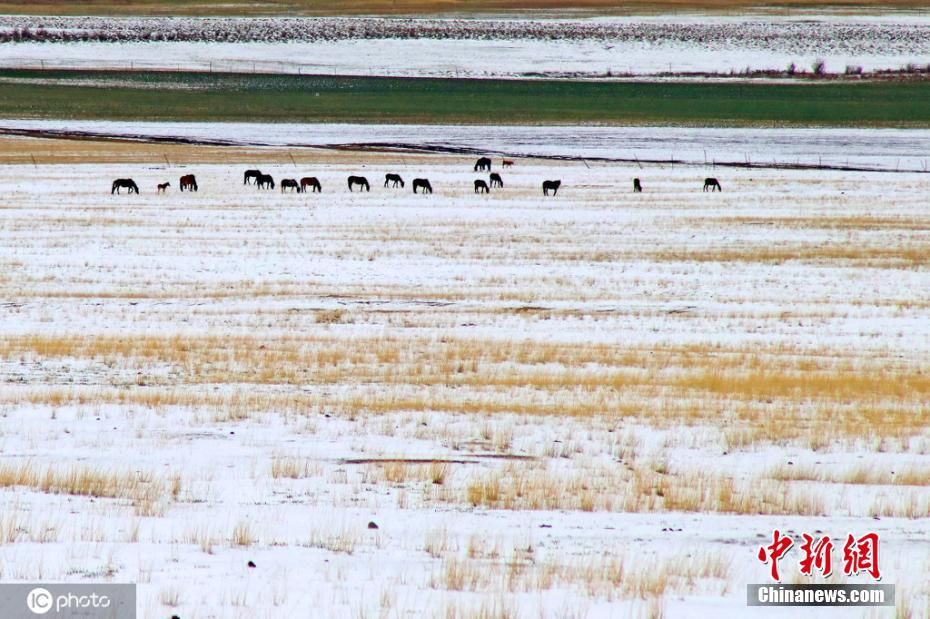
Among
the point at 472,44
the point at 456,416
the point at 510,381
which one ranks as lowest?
the point at 456,416

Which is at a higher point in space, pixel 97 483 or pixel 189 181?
pixel 189 181

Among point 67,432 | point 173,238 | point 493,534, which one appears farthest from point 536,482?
point 173,238

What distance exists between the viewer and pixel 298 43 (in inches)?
4943

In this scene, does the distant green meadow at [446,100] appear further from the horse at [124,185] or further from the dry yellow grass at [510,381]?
the dry yellow grass at [510,381]

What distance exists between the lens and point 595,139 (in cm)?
7469

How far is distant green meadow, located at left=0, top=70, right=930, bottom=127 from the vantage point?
85750 mm

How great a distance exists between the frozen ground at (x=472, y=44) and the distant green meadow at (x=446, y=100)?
25.1 ft

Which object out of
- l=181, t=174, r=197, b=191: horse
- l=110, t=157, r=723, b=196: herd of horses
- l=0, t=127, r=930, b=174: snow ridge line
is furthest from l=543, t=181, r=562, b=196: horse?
l=0, t=127, r=930, b=174: snow ridge line

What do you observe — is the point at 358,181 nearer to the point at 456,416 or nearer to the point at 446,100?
the point at 456,416

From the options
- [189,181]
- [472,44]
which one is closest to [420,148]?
[189,181]

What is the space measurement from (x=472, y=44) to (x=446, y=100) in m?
31.5

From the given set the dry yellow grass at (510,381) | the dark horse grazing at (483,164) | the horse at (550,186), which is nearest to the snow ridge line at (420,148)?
the dark horse grazing at (483,164)

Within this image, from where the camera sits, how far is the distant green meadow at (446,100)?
3376 inches

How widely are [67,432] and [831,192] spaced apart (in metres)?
39.4
